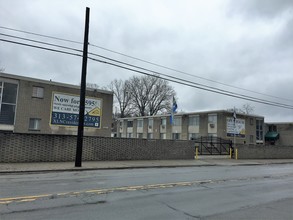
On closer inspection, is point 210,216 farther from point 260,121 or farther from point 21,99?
point 260,121

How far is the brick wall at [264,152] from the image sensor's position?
29.7m

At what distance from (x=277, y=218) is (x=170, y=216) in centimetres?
232

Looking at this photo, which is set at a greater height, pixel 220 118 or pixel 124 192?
pixel 220 118

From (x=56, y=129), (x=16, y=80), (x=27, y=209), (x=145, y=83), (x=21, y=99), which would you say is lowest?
(x=27, y=209)

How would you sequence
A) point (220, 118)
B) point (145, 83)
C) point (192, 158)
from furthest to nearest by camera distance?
point (145, 83) < point (220, 118) < point (192, 158)

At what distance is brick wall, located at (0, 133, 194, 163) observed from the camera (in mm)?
Answer: 17125

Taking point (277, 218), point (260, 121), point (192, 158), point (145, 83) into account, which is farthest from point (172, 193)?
point (145, 83)

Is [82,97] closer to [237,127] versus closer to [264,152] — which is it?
[264,152]

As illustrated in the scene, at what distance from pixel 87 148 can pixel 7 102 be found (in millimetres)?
11562

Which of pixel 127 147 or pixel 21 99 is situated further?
pixel 21 99

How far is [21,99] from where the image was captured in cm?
2702

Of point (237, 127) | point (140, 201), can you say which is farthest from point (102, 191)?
point (237, 127)

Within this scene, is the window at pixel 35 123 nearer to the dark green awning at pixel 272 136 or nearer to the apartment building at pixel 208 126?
the apartment building at pixel 208 126

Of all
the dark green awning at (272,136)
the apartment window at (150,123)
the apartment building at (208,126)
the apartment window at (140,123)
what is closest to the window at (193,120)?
the apartment building at (208,126)
